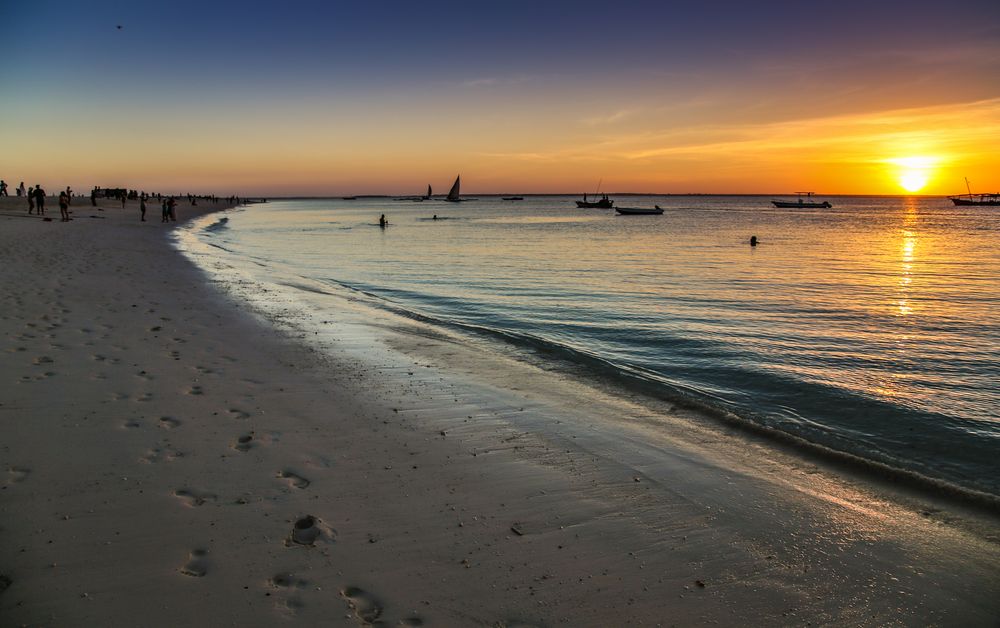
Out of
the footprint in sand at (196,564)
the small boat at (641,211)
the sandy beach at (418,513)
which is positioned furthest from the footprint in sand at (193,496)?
the small boat at (641,211)

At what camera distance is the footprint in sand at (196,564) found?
Answer: 3.99 metres

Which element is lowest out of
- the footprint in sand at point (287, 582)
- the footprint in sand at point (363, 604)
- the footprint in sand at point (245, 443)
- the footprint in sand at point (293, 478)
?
the footprint in sand at point (363, 604)

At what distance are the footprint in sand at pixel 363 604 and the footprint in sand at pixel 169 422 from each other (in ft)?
12.2

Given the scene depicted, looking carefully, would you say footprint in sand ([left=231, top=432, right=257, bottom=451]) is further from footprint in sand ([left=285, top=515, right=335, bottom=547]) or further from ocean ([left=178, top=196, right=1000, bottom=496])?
ocean ([left=178, top=196, right=1000, bottom=496])

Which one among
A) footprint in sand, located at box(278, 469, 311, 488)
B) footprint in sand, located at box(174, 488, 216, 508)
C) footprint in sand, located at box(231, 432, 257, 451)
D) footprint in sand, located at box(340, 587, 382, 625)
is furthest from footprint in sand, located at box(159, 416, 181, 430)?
footprint in sand, located at box(340, 587, 382, 625)

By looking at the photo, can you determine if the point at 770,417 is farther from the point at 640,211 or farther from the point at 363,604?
the point at 640,211

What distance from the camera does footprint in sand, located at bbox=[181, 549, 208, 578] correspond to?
3.99 metres

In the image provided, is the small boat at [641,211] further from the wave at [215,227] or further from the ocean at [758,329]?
the ocean at [758,329]

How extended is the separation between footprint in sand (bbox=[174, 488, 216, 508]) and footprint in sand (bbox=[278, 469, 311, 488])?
2.12 ft

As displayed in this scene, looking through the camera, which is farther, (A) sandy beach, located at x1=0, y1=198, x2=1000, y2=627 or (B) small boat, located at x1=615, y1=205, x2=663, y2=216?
(B) small boat, located at x1=615, y1=205, x2=663, y2=216

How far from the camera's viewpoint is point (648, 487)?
5.90m

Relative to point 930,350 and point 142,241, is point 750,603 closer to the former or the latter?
point 930,350

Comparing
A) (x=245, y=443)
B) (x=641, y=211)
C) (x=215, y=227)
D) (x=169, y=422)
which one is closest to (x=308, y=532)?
(x=245, y=443)

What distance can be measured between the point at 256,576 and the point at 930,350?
48.0 feet
